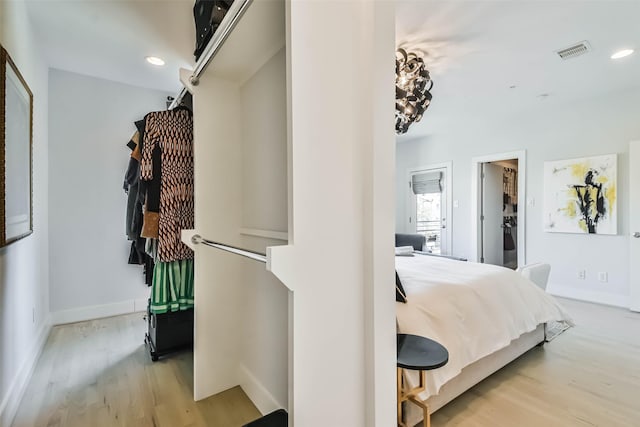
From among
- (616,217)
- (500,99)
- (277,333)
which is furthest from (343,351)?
(616,217)

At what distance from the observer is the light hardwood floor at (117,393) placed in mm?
1654

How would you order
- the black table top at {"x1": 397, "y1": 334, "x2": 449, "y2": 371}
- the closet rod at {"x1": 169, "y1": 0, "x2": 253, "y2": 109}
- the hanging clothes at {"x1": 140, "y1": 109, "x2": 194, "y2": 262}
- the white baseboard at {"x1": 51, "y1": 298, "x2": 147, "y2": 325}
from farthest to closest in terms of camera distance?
the white baseboard at {"x1": 51, "y1": 298, "x2": 147, "y2": 325} → the hanging clothes at {"x1": 140, "y1": 109, "x2": 194, "y2": 262} → the black table top at {"x1": 397, "y1": 334, "x2": 449, "y2": 371} → the closet rod at {"x1": 169, "y1": 0, "x2": 253, "y2": 109}

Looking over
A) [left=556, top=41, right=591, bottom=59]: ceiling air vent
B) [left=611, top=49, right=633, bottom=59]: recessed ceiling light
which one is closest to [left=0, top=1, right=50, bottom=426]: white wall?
[left=556, top=41, right=591, bottom=59]: ceiling air vent

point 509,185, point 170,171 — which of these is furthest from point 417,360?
point 509,185

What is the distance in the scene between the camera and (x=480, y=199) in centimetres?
522

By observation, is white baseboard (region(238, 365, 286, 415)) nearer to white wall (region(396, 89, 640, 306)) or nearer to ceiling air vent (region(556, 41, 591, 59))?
ceiling air vent (region(556, 41, 591, 59))

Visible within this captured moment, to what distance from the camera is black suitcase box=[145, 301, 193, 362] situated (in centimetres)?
227

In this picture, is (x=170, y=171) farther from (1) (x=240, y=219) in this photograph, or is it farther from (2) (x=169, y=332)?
(2) (x=169, y=332)

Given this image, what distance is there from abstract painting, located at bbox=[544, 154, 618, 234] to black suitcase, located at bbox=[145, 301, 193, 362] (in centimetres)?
478

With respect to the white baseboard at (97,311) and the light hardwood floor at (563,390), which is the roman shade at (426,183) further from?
the white baseboard at (97,311)

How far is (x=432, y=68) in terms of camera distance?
301 cm

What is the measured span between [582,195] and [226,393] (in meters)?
4.77

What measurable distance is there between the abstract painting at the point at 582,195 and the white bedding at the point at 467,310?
207cm

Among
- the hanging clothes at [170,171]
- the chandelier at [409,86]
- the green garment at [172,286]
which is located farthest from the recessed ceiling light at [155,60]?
the chandelier at [409,86]
